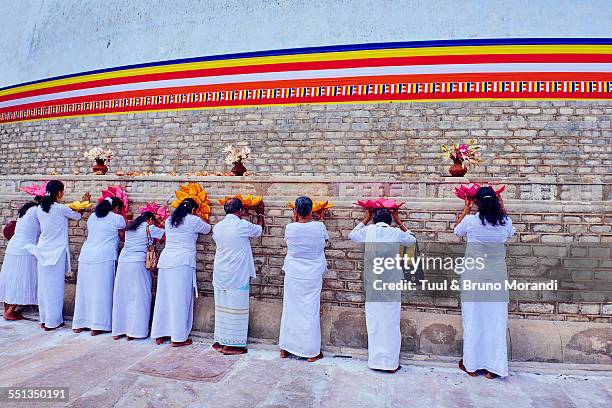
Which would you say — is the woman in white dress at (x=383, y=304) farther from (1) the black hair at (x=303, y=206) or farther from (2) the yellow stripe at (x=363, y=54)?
(2) the yellow stripe at (x=363, y=54)

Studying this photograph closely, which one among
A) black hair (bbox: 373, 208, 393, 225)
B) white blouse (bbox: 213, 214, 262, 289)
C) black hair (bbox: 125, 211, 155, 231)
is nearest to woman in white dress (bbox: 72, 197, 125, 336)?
black hair (bbox: 125, 211, 155, 231)

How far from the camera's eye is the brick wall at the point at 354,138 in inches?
265

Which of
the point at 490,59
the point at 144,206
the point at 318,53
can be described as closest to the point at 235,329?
the point at 144,206

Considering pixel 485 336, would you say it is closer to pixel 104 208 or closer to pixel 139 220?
pixel 139 220

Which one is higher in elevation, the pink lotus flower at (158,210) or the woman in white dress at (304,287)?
the pink lotus flower at (158,210)

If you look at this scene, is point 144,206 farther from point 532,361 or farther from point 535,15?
point 535,15

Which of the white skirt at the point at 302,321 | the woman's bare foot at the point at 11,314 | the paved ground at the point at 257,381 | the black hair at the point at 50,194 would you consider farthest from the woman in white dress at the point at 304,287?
the woman's bare foot at the point at 11,314

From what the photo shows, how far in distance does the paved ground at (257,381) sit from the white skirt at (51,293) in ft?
1.99

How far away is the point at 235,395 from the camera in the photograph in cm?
282

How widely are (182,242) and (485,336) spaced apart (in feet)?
9.52

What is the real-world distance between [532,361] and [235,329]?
8.74ft

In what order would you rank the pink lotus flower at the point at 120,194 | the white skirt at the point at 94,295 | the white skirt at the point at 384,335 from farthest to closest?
the pink lotus flower at the point at 120,194
the white skirt at the point at 94,295
the white skirt at the point at 384,335

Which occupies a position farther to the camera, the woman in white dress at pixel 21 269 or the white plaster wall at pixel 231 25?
the white plaster wall at pixel 231 25

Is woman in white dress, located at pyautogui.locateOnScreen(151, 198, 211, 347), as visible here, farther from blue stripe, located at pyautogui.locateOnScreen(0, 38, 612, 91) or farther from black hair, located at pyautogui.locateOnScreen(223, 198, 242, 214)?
blue stripe, located at pyautogui.locateOnScreen(0, 38, 612, 91)
